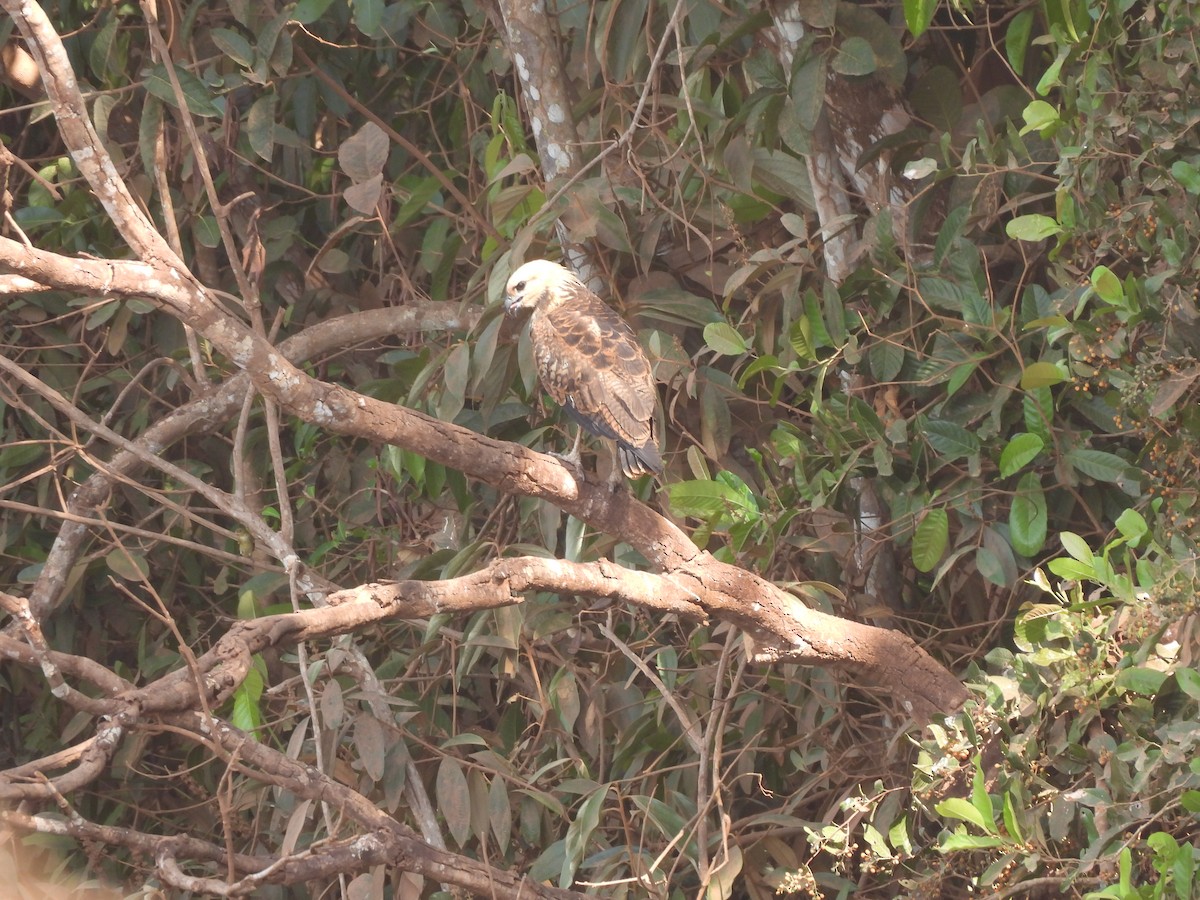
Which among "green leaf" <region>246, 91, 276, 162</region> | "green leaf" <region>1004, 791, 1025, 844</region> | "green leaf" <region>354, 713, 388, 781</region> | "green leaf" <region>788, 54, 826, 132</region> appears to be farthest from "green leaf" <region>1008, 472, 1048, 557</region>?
"green leaf" <region>246, 91, 276, 162</region>

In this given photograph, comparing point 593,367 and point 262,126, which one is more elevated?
point 262,126

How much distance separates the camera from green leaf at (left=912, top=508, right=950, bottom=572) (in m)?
2.63

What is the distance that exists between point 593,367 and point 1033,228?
2.93 feet

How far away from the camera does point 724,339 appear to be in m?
2.72

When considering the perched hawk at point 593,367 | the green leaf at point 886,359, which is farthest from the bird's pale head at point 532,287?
the green leaf at point 886,359

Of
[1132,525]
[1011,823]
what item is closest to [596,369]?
[1132,525]

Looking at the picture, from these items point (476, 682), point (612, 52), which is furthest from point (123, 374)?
point (612, 52)

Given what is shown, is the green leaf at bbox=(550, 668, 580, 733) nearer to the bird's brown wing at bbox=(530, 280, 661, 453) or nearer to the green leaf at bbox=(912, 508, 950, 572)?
the bird's brown wing at bbox=(530, 280, 661, 453)

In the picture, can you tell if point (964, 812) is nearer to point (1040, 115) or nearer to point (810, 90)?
point (1040, 115)

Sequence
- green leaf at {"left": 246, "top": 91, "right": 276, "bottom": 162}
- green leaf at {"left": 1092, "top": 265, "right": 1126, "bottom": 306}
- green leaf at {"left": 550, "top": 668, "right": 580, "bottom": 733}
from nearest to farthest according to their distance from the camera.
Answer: green leaf at {"left": 1092, "top": 265, "right": 1126, "bottom": 306}, green leaf at {"left": 550, "top": 668, "right": 580, "bottom": 733}, green leaf at {"left": 246, "top": 91, "right": 276, "bottom": 162}

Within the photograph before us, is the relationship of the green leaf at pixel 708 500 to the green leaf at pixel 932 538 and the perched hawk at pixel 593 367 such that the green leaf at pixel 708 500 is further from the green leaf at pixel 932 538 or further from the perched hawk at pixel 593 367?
the green leaf at pixel 932 538

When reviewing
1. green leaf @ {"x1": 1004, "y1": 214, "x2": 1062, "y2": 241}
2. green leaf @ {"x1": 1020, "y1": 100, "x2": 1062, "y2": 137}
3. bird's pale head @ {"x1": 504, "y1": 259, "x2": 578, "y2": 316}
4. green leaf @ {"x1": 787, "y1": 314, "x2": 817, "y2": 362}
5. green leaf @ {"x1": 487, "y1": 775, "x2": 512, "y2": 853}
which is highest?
green leaf @ {"x1": 1020, "y1": 100, "x2": 1062, "y2": 137}

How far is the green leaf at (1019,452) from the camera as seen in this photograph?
2455 millimetres

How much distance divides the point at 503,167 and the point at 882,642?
1463 mm
